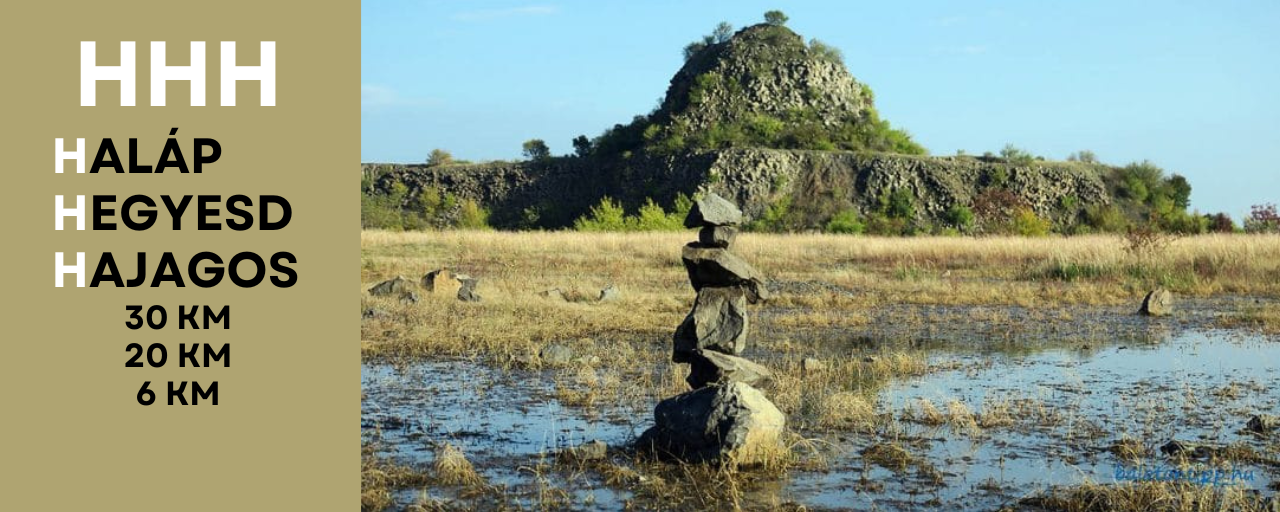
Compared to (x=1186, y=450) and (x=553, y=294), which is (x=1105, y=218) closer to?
(x=553, y=294)

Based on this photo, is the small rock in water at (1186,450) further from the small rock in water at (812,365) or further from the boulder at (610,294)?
the boulder at (610,294)

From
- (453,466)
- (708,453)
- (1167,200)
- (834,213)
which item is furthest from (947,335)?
(1167,200)

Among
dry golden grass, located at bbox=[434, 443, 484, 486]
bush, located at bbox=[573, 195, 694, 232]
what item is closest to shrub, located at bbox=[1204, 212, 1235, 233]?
bush, located at bbox=[573, 195, 694, 232]

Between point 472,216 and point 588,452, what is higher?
point 472,216

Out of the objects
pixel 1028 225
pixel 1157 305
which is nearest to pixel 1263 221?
pixel 1028 225

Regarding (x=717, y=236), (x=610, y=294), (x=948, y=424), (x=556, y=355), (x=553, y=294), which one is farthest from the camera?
(x=610, y=294)

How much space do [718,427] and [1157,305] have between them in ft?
45.9

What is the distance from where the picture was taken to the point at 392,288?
20.1 meters

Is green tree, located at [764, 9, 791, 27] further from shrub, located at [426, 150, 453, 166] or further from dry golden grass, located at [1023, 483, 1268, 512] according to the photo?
dry golden grass, located at [1023, 483, 1268, 512]

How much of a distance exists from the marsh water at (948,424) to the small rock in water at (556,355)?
1.59 feet

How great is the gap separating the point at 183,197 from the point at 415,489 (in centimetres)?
239

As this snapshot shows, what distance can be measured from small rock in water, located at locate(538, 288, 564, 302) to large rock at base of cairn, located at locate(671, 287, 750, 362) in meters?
9.06

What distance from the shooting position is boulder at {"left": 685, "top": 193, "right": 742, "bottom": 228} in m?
11.1

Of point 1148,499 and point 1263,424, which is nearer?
point 1148,499
